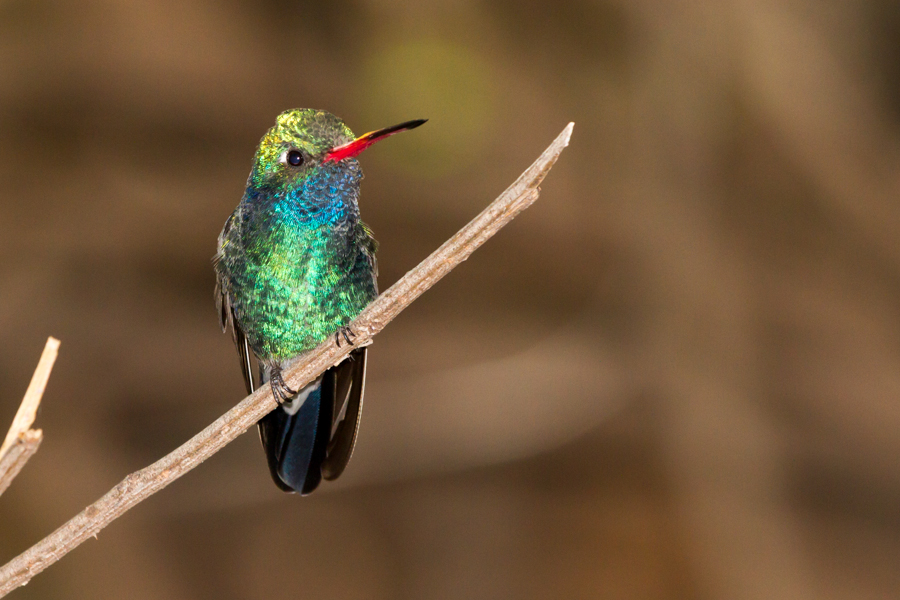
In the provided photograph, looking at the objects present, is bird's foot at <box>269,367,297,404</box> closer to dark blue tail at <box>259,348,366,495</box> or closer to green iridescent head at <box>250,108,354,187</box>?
dark blue tail at <box>259,348,366,495</box>

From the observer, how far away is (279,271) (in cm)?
135

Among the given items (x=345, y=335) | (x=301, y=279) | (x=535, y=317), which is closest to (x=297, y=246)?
(x=301, y=279)

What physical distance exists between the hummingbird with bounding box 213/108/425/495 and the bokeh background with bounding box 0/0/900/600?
193cm

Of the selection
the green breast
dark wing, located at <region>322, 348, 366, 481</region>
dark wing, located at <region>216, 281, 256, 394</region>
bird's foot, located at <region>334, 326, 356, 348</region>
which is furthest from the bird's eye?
dark wing, located at <region>216, 281, 256, 394</region>

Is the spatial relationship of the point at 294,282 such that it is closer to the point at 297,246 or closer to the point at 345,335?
the point at 297,246

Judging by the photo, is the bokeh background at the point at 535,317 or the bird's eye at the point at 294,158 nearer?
the bird's eye at the point at 294,158

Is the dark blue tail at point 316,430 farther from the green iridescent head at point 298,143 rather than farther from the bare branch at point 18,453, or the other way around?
the bare branch at point 18,453

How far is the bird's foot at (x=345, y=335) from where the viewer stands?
44.9 inches

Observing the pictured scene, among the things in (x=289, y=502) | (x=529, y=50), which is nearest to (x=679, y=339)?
(x=529, y=50)

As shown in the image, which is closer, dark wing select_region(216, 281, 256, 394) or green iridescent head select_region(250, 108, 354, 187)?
green iridescent head select_region(250, 108, 354, 187)

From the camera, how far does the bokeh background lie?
11.7 feet

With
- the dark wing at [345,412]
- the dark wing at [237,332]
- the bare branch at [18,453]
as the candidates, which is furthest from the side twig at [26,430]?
the dark wing at [237,332]

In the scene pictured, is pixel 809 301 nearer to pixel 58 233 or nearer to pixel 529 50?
pixel 529 50

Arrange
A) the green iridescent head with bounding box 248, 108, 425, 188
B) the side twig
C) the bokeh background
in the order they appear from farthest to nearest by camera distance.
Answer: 1. the bokeh background
2. the green iridescent head with bounding box 248, 108, 425, 188
3. the side twig
